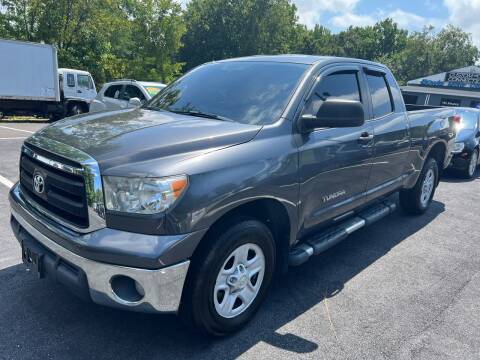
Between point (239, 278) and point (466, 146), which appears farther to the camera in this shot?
point (466, 146)

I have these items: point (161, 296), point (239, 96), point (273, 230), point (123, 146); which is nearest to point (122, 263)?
point (161, 296)

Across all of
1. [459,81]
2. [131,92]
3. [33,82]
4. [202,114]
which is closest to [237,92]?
[202,114]

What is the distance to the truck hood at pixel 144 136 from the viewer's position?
8.21 ft

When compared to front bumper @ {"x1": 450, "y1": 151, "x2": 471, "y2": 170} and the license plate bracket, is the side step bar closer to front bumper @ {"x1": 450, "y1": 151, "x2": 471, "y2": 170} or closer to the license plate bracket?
the license plate bracket

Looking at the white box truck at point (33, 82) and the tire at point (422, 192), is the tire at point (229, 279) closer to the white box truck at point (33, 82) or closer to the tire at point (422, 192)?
the tire at point (422, 192)

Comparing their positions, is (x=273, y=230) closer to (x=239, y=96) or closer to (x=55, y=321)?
(x=239, y=96)

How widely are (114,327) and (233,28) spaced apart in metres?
46.5

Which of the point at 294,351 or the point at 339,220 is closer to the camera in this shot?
the point at 294,351

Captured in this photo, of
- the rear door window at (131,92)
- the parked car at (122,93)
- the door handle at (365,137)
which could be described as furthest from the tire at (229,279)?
the rear door window at (131,92)

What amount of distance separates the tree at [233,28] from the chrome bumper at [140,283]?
44.7 metres

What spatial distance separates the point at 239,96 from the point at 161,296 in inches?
69.4

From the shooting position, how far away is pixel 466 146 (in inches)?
344

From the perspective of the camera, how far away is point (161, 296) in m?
2.40

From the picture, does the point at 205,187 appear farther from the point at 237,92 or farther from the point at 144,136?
the point at 237,92
